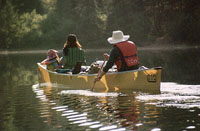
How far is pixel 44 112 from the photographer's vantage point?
439 inches

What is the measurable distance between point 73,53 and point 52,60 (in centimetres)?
164

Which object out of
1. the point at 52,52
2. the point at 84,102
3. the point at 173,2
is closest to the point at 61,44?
the point at 173,2

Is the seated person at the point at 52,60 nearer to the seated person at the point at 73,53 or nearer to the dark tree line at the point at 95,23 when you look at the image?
the seated person at the point at 73,53

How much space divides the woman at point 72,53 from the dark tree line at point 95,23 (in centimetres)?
4426

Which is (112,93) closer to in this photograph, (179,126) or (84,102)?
(84,102)

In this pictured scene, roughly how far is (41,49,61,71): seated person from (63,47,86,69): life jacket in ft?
3.55

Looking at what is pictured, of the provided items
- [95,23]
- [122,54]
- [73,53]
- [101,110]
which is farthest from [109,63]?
[95,23]

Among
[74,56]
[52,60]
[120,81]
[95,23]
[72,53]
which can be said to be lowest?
[120,81]

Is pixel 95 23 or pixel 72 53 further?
pixel 95 23

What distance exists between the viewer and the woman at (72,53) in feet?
52.1

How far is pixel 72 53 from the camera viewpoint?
16062 mm

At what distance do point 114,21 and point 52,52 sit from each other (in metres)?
48.2

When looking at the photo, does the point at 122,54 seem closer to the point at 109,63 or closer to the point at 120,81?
the point at 109,63

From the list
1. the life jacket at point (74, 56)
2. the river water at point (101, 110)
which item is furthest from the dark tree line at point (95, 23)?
the river water at point (101, 110)
